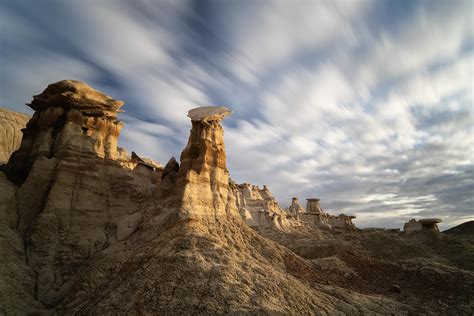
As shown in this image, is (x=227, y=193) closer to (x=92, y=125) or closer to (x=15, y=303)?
(x=92, y=125)

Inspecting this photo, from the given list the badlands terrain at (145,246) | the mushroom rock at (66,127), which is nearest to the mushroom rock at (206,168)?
the badlands terrain at (145,246)

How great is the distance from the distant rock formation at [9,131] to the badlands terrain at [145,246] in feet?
158

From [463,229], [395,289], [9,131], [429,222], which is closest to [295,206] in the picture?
[429,222]

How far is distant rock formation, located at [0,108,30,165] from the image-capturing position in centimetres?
5847

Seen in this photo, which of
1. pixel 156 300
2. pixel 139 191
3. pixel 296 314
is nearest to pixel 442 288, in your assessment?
pixel 296 314

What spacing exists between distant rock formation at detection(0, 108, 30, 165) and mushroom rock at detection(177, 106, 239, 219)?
5364 centimetres

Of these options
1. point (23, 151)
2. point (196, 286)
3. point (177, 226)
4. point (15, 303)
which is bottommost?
point (15, 303)

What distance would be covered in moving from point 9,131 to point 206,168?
66.0 m

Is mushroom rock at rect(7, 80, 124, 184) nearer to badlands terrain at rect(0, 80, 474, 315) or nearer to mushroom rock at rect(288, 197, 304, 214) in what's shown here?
badlands terrain at rect(0, 80, 474, 315)

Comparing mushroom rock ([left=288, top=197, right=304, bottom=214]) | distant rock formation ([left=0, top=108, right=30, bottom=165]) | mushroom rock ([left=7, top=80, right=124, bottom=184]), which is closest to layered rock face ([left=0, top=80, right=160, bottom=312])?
mushroom rock ([left=7, top=80, right=124, bottom=184])

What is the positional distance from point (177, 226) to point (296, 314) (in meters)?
7.84

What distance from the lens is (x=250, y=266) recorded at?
1481cm

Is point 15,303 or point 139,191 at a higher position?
point 139,191

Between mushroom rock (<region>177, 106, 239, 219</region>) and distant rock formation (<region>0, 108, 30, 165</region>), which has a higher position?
distant rock formation (<region>0, 108, 30, 165</region>)
